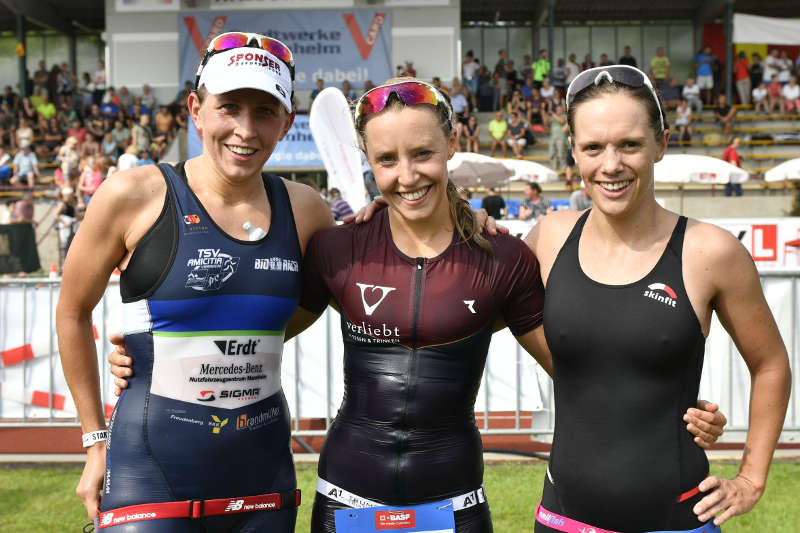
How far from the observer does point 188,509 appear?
265 cm

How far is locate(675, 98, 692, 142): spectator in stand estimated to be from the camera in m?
25.8

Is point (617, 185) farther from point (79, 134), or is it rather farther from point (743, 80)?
point (743, 80)

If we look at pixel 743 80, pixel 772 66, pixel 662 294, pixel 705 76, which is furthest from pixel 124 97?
pixel 662 294

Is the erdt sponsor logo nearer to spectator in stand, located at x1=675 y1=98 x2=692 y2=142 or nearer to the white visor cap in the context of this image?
the white visor cap

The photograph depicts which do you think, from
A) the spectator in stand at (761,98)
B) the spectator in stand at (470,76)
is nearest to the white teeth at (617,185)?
the spectator in stand at (470,76)

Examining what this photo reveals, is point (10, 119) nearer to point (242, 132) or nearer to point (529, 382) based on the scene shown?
point (529, 382)

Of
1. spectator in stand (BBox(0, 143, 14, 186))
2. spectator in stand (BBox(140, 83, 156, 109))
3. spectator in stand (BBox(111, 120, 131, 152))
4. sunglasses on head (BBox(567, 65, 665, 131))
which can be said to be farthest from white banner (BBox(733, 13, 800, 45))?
sunglasses on head (BBox(567, 65, 665, 131))

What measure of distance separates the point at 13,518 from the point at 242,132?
13.0 feet

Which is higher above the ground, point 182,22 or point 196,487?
point 182,22

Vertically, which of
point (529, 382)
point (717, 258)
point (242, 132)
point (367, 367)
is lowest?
point (529, 382)

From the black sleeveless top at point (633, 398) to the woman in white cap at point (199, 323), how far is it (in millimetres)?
1026

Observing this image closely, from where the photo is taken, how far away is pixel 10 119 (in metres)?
27.8

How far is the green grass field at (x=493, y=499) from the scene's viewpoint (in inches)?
205

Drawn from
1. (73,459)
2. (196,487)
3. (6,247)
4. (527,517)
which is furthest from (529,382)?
(6,247)
